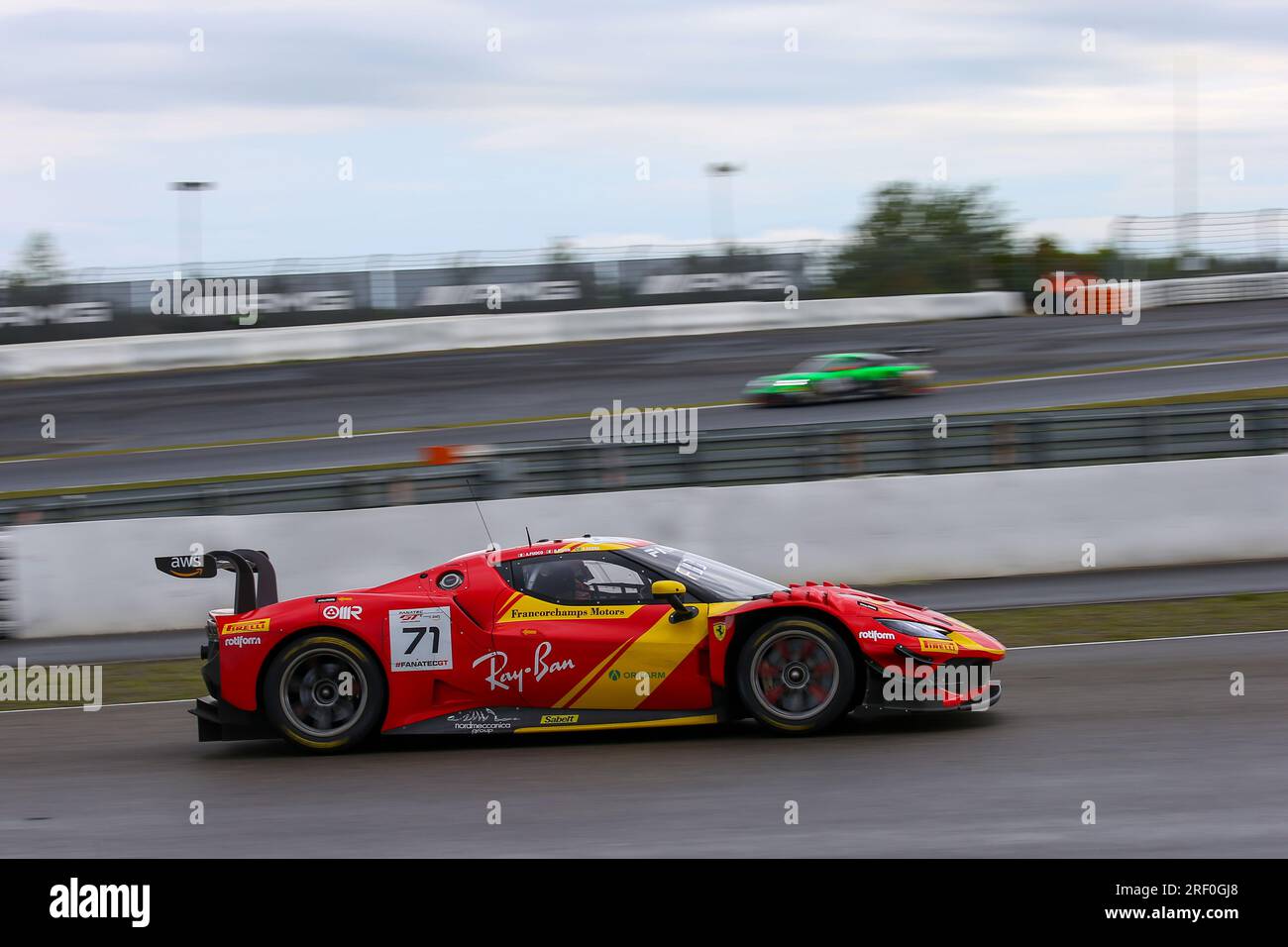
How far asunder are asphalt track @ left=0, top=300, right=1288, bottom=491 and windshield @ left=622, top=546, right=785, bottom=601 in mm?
14616

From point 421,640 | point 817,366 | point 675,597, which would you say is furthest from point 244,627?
point 817,366

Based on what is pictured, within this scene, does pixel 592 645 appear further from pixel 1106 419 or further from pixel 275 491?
pixel 1106 419

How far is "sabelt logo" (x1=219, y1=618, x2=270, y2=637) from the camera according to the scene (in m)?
7.87

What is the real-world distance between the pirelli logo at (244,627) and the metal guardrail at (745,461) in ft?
20.3

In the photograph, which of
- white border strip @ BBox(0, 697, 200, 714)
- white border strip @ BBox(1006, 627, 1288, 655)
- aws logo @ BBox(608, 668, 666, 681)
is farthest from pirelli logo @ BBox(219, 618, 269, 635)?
white border strip @ BBox(1006, 627, 1288, 655)

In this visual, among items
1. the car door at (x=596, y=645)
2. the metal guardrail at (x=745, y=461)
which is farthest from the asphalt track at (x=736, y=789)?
the metal guardrail at (x=745, y=461)

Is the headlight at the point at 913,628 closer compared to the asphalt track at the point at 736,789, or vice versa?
the asphalt track at the point at 736,789

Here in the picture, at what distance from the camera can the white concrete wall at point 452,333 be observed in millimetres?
30234

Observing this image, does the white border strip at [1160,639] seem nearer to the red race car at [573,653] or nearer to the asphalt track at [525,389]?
the red race car at [573,653]
